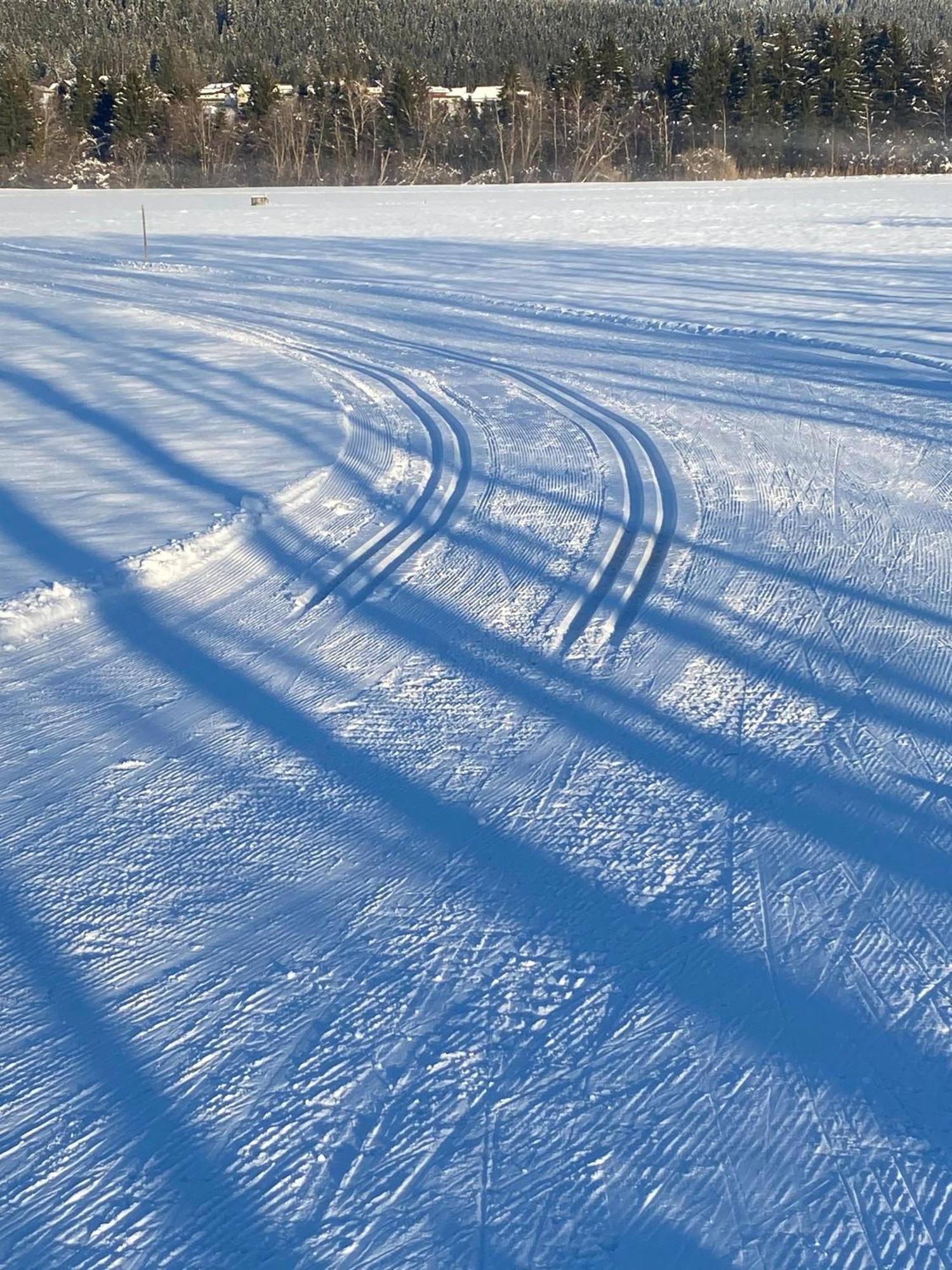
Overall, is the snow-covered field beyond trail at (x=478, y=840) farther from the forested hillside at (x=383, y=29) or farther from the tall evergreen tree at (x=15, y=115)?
the forested hillside at (x=383, y=29)

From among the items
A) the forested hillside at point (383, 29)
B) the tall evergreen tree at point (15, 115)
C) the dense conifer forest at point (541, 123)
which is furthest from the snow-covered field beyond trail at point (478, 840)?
the forested hillside at point (383, 29)

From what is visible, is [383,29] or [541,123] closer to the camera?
[541,123]

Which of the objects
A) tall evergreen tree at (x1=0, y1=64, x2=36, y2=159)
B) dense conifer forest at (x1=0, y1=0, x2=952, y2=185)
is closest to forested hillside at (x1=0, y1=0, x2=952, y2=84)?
dense conifer forest at (x1=0, y1=0, x2=952, y2=185)

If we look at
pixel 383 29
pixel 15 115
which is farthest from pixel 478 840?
pixel 383 29

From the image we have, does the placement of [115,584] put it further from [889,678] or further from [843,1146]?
[843,1146]

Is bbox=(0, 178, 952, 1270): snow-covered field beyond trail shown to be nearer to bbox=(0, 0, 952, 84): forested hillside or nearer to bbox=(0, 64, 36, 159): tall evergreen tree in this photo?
bbox=(0, 64, 36, 159): tall evergreen tree

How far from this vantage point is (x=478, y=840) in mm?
3955

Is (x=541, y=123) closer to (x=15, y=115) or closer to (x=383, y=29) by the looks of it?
(x=15, y=115)

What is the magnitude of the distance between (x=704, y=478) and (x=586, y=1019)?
5523 mm

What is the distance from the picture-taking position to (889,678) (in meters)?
5.04

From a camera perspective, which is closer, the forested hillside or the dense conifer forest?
the dense conifer forest

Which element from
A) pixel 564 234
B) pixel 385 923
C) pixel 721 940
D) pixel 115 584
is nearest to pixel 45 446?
pixel 115 584

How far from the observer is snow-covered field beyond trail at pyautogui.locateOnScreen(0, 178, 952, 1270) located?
264cm

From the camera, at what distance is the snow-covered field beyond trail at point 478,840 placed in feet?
8.67
